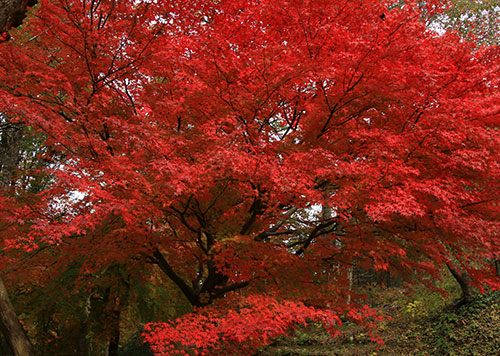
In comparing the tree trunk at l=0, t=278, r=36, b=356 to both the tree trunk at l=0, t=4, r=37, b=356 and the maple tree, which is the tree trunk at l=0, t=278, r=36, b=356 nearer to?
the tree trunk at l=0, t=4, r=37, b=356

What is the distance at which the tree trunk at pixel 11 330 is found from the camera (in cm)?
554

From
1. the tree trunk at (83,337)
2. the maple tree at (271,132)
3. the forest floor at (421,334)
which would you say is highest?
the maple tree at (271,132)

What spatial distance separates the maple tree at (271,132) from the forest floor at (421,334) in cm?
259

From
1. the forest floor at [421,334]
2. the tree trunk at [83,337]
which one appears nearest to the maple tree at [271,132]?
the forest floor at [421,334]

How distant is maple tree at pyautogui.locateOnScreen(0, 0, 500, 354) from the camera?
5594mm

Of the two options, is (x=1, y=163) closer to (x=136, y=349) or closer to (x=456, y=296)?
(x=136, y=349)

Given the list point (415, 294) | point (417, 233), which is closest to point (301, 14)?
point (417, 233)

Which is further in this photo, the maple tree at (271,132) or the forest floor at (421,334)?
the forest floor at (421,334)

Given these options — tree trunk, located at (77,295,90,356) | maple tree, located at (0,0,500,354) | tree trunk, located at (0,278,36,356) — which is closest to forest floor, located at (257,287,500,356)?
maple tree, located at (0,0,500,354)

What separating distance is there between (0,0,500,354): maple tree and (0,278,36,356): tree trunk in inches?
51.3

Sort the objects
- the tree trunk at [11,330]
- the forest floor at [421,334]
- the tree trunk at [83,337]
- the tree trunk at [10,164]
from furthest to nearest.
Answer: the tree trunk at [83,337] → the forest floor at [421,334] → the tree trunk at [11,330] → the tree trunk at [10,164]

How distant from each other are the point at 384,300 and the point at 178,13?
38.8ft

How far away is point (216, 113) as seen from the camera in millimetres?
6867

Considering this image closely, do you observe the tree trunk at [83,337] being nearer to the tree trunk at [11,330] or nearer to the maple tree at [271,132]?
the maple tree at [271,132]
